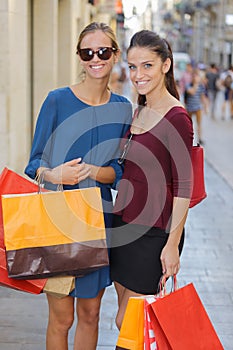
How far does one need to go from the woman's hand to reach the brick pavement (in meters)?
1.48

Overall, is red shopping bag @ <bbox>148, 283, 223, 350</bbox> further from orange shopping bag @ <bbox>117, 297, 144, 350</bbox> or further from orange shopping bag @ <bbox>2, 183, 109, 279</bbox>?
orange shopping bag @ <bbox>2, 183, 109, 279</bbox>

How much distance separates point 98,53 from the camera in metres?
3.61

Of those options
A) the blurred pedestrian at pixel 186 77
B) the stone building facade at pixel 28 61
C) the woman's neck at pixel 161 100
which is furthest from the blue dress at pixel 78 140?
the blurred pedestrian at pixel 186 77

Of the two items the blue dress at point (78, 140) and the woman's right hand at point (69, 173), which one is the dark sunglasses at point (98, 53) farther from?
the woman's right hand at point (69, 173)

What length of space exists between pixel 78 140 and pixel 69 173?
216 millimetres

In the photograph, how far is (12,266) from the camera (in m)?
3.34

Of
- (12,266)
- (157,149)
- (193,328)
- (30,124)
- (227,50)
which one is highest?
(157,149)

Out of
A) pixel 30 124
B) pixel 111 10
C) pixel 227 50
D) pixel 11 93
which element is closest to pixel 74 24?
pixel 30 124

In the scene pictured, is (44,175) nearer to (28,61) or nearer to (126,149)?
(126,149)

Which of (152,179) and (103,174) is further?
(103,174)

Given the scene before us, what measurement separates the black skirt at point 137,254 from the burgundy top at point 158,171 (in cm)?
5

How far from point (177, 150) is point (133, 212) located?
1.30 feet

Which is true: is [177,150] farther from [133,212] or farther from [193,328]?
[193,328]

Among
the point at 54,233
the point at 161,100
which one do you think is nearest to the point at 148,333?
the point at 54,233
